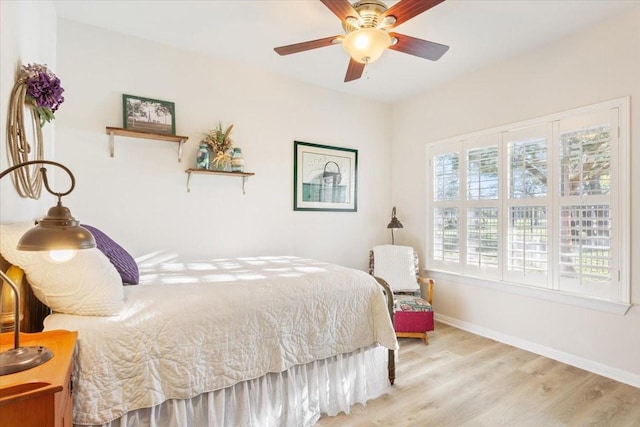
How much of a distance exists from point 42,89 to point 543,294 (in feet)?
12.8

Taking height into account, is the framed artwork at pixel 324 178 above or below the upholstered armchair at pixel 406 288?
above

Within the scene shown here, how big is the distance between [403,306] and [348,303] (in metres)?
1.26

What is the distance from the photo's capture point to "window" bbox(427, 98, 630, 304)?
2504mm

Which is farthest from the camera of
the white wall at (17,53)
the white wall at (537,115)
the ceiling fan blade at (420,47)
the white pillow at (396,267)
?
Result: the white pillow at (396,267)

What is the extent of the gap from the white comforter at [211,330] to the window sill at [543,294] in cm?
169

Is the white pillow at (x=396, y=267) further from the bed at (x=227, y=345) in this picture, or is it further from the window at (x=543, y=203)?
the bed at (x=227, y=345)

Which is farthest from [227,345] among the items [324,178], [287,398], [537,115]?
[537,115]

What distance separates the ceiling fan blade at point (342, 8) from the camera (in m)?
1.79

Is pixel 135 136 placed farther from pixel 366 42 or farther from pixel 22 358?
pixel 22 358

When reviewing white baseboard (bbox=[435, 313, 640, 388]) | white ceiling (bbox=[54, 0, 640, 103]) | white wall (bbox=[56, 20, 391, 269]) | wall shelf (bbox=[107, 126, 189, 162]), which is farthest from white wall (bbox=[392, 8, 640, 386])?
wall shelf (bbox=[107, 126, 189, 162])

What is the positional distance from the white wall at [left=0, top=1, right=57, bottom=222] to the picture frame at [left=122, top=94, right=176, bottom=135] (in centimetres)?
57

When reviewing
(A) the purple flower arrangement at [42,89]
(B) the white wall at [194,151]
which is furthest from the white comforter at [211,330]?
(A) the purple flower arrangement at [42,89]

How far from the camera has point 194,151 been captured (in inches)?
121

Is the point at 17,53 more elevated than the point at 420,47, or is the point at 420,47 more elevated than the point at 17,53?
the point at 420,47
